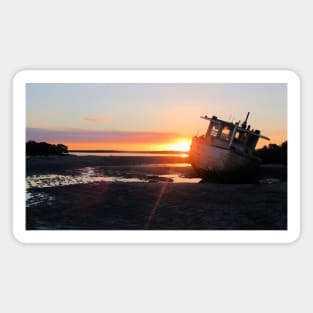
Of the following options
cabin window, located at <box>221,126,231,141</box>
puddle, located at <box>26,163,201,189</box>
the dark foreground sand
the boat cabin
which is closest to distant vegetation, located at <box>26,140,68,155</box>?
the dark foreground sand

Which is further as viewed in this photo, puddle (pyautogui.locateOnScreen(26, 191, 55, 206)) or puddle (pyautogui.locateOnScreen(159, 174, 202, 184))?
puddle (pyautogui.locateOnScreen(159, 174, 202, 184))

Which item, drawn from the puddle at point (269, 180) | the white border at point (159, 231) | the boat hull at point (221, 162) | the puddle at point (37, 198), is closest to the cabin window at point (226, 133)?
the boat hull at point (221, 162)

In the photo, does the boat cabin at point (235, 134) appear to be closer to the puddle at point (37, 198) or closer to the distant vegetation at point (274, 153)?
the distant vegetation at point (274, 153)

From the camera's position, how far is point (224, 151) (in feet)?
20.8

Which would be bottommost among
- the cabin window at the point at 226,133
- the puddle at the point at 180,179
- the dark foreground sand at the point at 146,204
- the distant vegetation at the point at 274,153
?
the dark foreground sand at the point at 146,204

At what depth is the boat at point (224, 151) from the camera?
16.8 ft

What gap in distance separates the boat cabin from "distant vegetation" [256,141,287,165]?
14 centimetres

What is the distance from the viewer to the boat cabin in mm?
4840

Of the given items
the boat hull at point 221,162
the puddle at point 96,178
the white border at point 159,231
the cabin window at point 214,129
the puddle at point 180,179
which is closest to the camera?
the white border at point 159,231

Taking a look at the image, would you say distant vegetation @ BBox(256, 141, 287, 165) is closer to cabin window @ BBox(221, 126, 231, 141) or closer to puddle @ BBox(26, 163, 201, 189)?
cabin window @ BBox(221, 126, 231, 141)

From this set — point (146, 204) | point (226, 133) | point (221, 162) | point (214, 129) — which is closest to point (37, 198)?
point (146, 204)

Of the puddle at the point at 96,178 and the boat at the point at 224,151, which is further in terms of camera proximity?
the boat at the point at 224,151

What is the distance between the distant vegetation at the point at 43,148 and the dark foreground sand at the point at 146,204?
91mm
